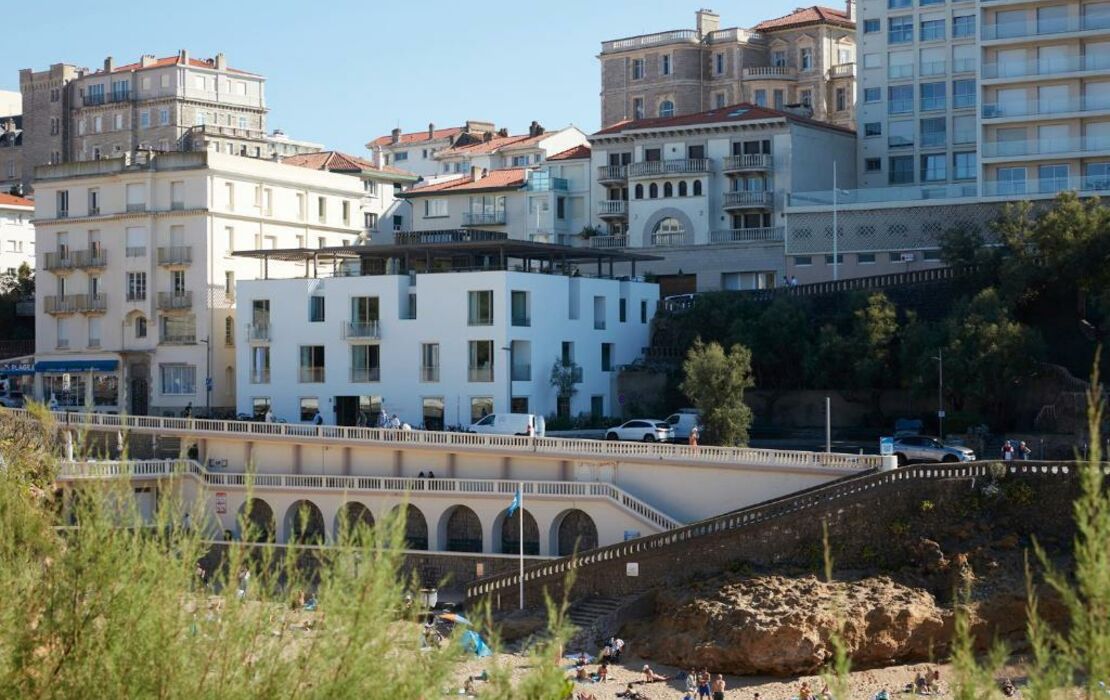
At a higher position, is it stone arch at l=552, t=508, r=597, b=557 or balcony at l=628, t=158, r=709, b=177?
balcony at l=628, t=158, r=709, b=177

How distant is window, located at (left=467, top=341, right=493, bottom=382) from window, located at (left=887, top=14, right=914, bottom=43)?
32048 millimetres

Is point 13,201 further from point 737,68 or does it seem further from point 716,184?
point 716,184

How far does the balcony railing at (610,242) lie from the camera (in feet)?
292

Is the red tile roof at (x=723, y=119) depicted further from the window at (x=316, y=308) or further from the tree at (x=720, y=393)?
the tree at (x=720, y=393)

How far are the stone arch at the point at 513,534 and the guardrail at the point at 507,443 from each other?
7.63 feet

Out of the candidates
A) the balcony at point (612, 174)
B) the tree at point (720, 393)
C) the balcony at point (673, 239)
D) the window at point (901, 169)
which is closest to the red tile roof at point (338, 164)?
the balcony at point (612, 174)

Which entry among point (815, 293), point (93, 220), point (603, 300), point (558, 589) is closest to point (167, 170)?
point (93, 220)

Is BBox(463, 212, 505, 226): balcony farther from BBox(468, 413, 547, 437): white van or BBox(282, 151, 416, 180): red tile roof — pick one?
BBox(468, 413, 547, 437): white van

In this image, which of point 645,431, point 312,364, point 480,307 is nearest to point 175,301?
point 312,364

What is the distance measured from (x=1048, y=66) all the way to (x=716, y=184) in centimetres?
1723

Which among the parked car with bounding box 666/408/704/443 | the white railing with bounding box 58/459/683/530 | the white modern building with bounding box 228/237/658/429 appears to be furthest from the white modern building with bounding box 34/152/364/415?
the parked car with bounding box 666/408/704/443

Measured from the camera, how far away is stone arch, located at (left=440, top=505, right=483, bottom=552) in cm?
5825

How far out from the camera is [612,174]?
90188mm

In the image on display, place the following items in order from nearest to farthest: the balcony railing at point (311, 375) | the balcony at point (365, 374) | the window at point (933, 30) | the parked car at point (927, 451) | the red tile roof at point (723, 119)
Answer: the parked car at point (927, 451) < the balcony at point (365, 374) < the balcony railing at point (311, 375) < the red tile roof at point (723, 119) < the window at point (933, 30)
